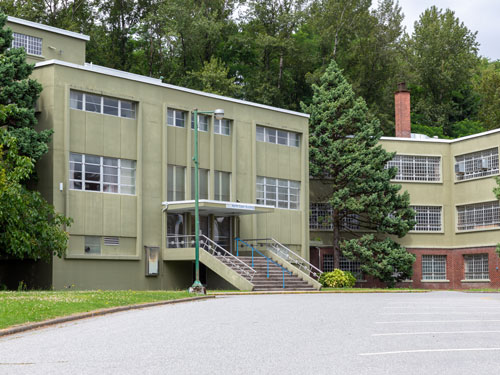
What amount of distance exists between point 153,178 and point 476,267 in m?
24.0

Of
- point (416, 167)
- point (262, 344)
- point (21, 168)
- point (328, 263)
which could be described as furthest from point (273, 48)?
point (262, 344)

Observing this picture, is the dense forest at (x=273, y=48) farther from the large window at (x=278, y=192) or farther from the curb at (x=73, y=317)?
the curb at (x=73, y=317)

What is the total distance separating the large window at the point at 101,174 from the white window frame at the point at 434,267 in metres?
23.5

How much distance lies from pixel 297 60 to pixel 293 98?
12.0 ft

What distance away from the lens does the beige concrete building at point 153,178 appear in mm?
35312

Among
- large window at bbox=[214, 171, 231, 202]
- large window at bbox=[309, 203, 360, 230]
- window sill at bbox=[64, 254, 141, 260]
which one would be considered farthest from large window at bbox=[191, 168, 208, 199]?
large window at bbox=[309, 203, 360, 230]

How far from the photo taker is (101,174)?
3672 cm

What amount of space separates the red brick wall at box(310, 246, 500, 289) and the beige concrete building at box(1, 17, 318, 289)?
23.2 ft

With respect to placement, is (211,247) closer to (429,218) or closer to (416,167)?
(416,167)

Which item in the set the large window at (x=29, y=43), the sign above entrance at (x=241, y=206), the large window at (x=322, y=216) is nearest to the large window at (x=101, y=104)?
the large window at (x=29, y=43)

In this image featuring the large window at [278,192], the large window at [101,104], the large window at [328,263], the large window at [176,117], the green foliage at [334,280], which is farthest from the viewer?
the large window at [328,263]

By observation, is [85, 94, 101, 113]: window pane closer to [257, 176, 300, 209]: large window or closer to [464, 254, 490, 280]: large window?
[257, 176, 300, 209]: large window

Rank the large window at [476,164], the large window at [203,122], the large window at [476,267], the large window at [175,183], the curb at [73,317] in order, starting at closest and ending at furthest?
the curb at [73,317]
the large window at [175,183]
the large window at [203,122]
the large window at [476,164]
the large window at [476,267]

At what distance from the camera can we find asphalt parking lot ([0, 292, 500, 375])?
10.4 metres
